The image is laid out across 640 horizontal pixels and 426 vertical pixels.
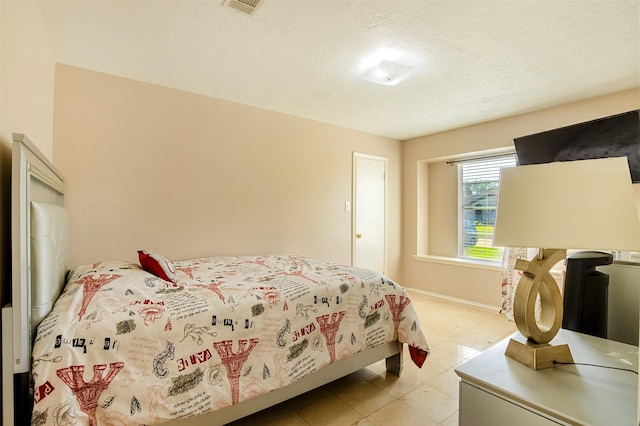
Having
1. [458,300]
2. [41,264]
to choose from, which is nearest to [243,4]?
[41,264]

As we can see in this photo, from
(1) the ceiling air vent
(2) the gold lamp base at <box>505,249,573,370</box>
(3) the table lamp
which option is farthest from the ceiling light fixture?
(2) the gold lamp base at <box>505,249,573,370</box>

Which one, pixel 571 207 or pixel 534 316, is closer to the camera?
pixel 571 207

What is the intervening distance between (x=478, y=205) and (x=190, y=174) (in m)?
3.77

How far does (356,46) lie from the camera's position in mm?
2180

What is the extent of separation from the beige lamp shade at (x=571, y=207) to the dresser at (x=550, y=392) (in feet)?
1.43

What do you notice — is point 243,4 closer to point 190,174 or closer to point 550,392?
point 190,174

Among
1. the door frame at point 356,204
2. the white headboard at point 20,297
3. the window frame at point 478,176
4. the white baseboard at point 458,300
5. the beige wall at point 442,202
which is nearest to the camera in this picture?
the white headboard at point 20,297

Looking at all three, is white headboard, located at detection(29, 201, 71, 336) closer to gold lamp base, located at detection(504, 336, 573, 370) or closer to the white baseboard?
gold lamp base, located at detection(504, 336, 573, 370)

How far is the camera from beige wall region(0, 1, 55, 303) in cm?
120

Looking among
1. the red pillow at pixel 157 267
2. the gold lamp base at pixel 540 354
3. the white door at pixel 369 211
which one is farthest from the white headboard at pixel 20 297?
the white door at pixel 369 211

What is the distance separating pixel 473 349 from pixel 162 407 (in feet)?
8.51

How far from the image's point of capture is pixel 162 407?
4.24 ft

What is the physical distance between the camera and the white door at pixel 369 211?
14.1 feet

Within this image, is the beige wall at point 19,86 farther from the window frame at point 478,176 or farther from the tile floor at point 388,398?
the window frame at point 478,176
